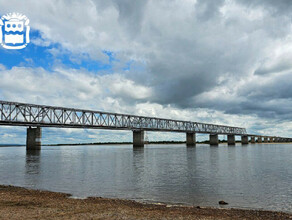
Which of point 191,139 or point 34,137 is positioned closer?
point 34,137

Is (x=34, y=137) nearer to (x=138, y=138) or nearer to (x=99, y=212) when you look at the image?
(x=138, y=138)

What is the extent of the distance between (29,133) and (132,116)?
220ft

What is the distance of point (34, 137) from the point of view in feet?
367

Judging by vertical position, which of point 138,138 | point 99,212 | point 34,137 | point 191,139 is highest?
point 34,137

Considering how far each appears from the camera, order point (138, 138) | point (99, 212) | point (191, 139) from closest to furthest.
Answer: point (99, 212) < point (138, 138) < point (191, 139)

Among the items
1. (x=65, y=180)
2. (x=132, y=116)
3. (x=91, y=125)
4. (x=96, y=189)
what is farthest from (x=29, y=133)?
(x=96, y=189)

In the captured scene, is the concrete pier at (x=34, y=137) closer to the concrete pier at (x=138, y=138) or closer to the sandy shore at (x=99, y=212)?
the concrete pier at (x=138, y=138)

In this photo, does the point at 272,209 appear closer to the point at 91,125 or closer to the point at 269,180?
the point at 269,180

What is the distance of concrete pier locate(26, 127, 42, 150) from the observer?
363 ft

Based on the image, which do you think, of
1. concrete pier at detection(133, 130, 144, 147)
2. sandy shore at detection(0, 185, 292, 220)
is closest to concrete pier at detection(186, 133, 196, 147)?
concrete pier at detection(133, 130, 144, 147)

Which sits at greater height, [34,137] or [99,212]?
[34,137]

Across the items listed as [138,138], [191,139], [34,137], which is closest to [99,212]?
[34,137]

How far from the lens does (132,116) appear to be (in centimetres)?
16238

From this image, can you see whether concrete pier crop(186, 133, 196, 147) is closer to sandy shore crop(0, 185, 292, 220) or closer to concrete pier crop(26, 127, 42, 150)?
concrete pier crop(26, 127, 42, 150)
